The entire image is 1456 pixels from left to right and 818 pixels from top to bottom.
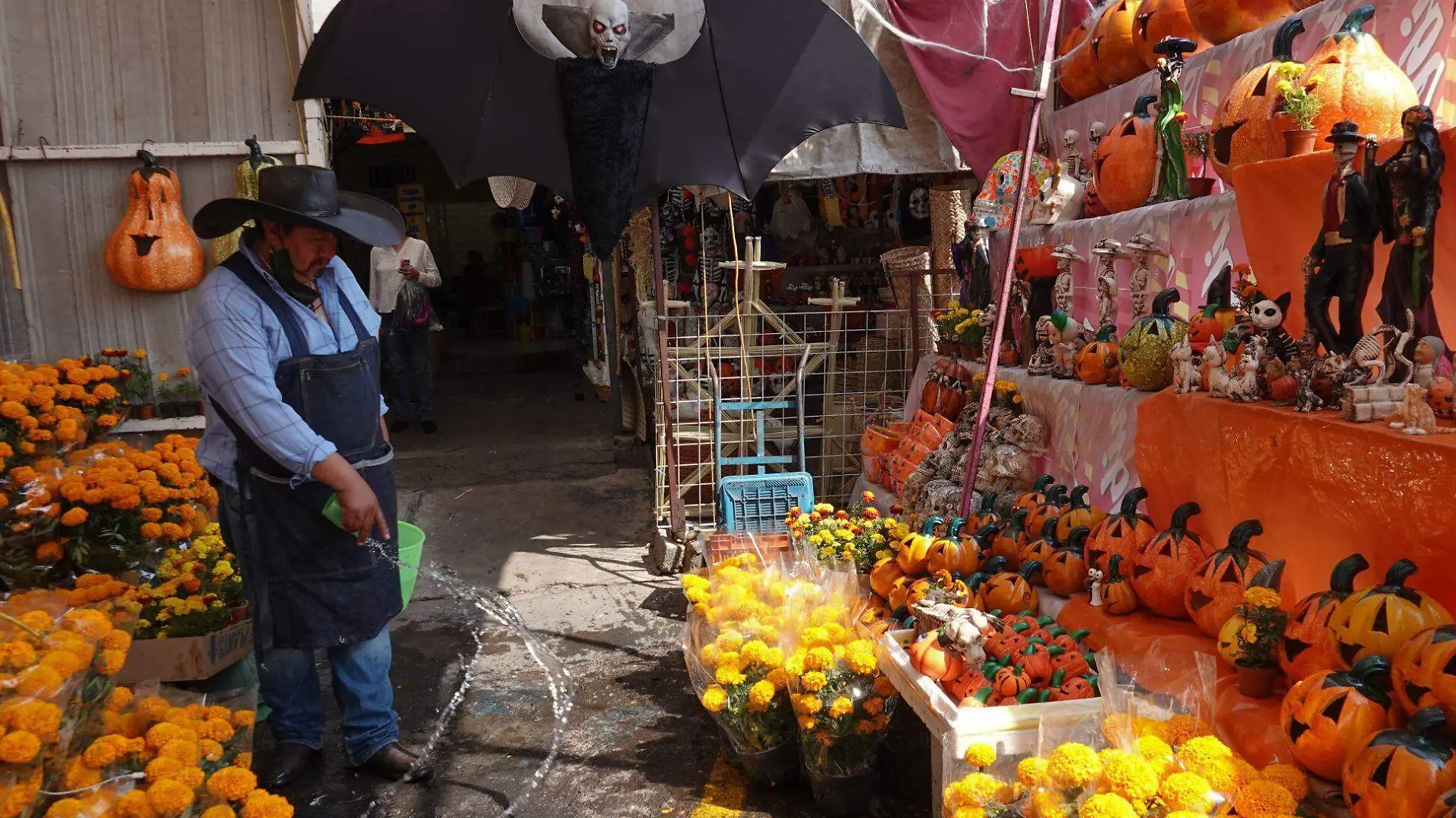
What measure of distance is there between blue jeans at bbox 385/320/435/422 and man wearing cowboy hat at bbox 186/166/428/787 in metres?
5.38

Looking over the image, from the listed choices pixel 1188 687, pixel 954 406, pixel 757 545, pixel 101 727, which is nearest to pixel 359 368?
pixel 101 727

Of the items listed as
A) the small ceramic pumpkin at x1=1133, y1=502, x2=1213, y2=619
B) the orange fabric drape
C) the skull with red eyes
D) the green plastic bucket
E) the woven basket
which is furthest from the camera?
the woven basket

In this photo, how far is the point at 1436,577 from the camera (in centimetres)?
203

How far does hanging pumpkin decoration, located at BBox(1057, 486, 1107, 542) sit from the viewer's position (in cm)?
312

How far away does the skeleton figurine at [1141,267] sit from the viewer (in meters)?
3.55

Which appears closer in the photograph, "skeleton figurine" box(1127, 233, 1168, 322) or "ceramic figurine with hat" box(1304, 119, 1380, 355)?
"ceramic figurine with hat" box(1304, 119, 1380, 355)

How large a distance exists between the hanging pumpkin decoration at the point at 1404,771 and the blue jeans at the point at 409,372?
768 cm

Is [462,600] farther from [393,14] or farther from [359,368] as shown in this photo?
[393,14]

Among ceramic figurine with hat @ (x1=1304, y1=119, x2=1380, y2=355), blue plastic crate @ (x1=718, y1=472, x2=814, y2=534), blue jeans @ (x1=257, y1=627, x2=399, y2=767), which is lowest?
blue jeans @ (x1=257, y1=627, x2=399, y2=767)

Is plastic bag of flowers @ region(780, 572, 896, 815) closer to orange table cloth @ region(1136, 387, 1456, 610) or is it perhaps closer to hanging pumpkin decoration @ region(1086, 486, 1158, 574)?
hanging pumpkin decoration @ region(1086, 486, 1158, 574)

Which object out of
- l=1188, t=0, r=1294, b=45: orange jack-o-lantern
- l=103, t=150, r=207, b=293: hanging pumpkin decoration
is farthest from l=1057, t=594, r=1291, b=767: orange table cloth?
l=103, t=150, r=207, b=293: hanging pumpkin decoration

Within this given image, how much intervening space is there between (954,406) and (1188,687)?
9.60 ft

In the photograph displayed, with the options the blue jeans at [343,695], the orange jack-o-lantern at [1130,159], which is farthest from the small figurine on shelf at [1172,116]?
the blue jeans at [343,695]

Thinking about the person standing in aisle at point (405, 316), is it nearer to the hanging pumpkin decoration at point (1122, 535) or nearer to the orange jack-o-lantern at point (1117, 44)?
the orange jack-o-lantern at point (1117, 44)
